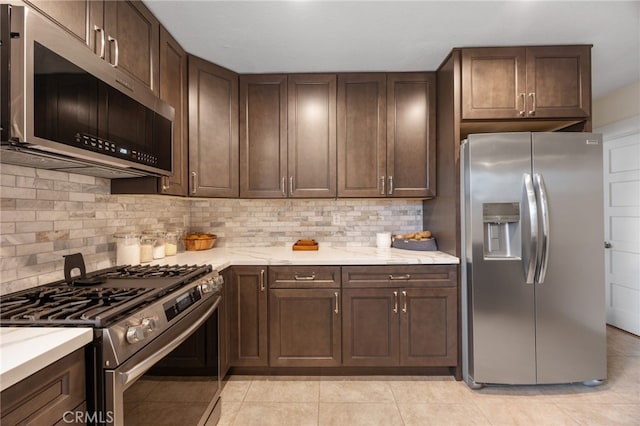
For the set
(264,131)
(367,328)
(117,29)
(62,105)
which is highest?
(117,29)

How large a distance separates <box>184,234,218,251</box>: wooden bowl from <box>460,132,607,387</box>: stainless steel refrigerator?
221cm

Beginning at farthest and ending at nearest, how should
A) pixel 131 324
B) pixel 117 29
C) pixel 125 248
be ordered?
pixel 125 248
pixel 117 29
pixel 131 324

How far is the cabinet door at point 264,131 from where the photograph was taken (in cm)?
258

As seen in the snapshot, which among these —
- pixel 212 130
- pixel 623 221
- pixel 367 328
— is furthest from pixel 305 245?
pixel 623 221

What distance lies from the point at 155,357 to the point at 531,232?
7.35ft

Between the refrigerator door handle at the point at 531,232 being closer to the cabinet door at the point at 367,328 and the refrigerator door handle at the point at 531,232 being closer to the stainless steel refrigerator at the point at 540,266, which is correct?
the stainless steel refrigerator at the point at 540,266

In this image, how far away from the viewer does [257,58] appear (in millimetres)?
2344

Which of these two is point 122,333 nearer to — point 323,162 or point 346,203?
point 323,162

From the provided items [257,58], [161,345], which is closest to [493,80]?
[257,58]

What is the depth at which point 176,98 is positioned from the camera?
7.04 feet

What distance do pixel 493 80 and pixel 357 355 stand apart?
2277 mm

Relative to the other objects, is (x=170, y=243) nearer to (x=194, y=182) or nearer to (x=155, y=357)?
(x=194, y=182)

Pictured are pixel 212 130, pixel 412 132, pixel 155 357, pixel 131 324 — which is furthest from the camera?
pixel 412 132

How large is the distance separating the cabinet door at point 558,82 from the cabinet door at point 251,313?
238cm
